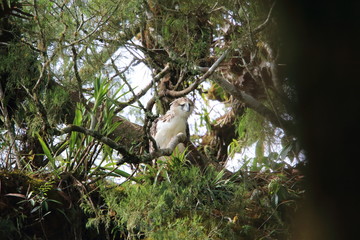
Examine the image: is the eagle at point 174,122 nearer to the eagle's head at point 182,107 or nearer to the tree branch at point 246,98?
the eagle's head at point 182,107

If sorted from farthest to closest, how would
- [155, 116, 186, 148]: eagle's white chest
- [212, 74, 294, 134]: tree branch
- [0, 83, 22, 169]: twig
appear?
[155, 116, 186, 148]: eagle's white chest → [212, 74, 294, 134]: tree branch → [0, 83, 22, 169]: twig

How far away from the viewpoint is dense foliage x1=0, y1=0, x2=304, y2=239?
406 cm

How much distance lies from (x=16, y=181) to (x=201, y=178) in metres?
1.63

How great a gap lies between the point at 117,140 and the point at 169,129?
55.7 inches

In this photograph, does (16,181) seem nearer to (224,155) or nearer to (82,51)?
(82,51)

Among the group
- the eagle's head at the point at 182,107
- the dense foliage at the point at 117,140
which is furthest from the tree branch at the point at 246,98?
the eagle's head at the point at 182,107

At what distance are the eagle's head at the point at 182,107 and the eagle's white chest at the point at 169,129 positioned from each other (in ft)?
0.27

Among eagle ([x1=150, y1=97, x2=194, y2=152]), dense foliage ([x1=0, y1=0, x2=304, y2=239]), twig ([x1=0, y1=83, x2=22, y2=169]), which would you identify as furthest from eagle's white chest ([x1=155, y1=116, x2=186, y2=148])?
twig ([x1=0, y1=83, x2=22, y2=169])

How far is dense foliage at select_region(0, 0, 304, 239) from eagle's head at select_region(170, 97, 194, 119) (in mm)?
709

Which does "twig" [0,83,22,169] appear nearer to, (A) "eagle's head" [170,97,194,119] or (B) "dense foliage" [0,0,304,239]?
(B) "dense foliage" [0,0,304,239]

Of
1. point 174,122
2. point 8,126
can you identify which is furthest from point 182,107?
point 8,126

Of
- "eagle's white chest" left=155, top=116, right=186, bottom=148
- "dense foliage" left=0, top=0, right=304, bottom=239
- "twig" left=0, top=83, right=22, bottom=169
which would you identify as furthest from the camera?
"eagle's white chest" left=155, top=116, right=186, bottom=148

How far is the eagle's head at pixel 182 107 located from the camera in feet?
21.0

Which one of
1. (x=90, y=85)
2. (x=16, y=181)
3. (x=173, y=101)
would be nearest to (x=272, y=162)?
(x=173, y=101)
